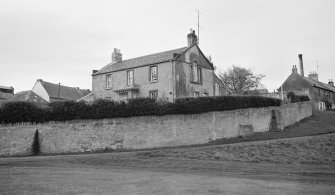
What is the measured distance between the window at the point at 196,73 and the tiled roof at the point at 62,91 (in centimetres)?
3268

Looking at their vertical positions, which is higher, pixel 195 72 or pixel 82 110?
pixel 195 72

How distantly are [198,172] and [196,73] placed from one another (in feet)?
74.8

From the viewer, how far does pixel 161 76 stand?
3219 centimetres

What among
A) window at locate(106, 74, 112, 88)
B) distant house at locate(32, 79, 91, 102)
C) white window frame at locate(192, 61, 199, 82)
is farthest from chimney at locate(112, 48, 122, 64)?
distant house at locate(32, 79, 91, 102)

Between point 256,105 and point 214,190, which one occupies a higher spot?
point 256,105

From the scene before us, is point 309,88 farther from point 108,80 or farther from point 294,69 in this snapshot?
point 108,80

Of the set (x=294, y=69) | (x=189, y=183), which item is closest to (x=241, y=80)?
(x=294, y=69)

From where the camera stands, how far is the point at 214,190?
861cm

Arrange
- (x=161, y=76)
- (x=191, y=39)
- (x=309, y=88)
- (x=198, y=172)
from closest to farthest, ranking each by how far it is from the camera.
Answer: (x=198, y=172) → (x=161, y=76) → (x=191, y=39) → (x=309, y=88)

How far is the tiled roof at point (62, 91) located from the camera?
184ft

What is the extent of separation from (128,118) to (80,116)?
3.90m

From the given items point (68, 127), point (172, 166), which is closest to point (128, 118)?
point (68, 127)

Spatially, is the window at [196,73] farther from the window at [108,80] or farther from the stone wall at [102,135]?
the stone wall at [102,135]

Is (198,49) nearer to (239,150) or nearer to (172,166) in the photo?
(239,150)
